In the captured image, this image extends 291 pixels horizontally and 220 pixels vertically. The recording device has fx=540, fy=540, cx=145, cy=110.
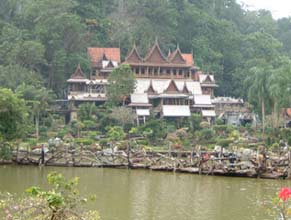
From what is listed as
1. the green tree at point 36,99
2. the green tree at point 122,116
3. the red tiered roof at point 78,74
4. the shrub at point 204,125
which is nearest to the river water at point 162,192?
the green tree at point 36,99

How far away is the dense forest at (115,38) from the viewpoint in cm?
5490

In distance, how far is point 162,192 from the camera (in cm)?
2331

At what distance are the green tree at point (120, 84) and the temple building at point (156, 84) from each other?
3.53 feet

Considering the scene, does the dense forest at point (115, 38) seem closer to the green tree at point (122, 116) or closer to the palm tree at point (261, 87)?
the palm tree at point (261, 87)

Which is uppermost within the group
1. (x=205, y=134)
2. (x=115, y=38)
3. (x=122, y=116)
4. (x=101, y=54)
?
(x=115, y=38)

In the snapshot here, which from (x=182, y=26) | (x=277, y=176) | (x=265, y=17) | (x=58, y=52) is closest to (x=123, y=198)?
(x=277, y=176)

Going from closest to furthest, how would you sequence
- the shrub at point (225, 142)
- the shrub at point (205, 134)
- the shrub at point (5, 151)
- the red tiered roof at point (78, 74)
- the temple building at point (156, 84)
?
the shrub at point (5, 151) → the shrub at point (225, 142) → the shrub at point (205, 134) → the temple building at point (156, 84) → the red tiered roof at point (78, 74)

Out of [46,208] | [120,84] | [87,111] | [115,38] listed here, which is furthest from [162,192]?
[115,38]

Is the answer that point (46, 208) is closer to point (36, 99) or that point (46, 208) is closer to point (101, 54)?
point (36, 99)

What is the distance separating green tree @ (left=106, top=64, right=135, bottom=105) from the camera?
49656 mm

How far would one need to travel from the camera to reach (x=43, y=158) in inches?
1257

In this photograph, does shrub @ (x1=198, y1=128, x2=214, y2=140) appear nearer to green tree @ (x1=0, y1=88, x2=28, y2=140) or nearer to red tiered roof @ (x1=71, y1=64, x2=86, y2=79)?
red tiered roof @ (x1=71, y1=64, x2=86, y2=79)

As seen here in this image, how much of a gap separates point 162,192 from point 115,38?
45328 millimetres

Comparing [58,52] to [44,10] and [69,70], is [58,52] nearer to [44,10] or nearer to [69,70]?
[69,70]
